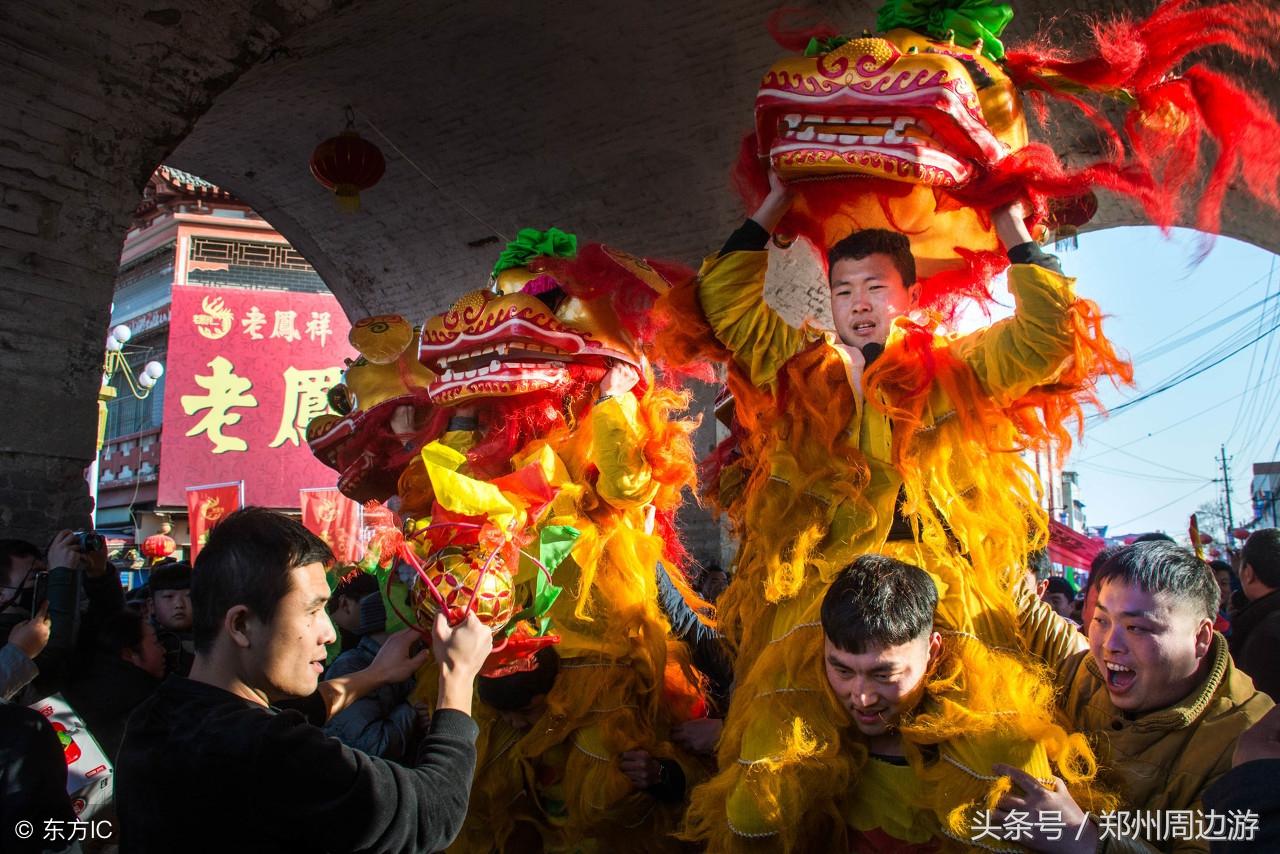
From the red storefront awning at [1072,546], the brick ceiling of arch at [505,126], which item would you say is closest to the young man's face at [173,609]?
the brick ceiling of arch at [505,126]

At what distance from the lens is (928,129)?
2.18m

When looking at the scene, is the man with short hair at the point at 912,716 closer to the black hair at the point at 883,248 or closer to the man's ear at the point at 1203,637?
the man's ear at the point at 1203,637

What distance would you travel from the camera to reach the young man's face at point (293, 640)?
5.05 ft

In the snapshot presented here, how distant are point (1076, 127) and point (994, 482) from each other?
4954 mm

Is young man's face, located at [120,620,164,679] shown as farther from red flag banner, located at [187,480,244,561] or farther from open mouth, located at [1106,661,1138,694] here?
red flag banner, located at [187,480,244,561]

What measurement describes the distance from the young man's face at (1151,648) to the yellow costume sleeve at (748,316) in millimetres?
900

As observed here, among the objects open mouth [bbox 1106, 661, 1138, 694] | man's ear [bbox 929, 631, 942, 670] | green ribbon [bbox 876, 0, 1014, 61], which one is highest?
green ribbon [bbox 876, 0, 1014, 61]

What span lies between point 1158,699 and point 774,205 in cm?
134

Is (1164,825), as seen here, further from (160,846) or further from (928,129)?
(160,846)

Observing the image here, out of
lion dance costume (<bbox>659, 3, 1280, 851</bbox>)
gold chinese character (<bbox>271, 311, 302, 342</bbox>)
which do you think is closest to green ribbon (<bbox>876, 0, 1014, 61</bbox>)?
lion dance costume (<bbox>659, 3, 1280, 851</bbox>)

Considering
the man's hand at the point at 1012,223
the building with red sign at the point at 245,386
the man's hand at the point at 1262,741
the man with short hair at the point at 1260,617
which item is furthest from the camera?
the building with red sign at the point at 245,386

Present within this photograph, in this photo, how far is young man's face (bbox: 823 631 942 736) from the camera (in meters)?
1.85

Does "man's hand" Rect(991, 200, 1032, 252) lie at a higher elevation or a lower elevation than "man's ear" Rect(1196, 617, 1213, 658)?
higher

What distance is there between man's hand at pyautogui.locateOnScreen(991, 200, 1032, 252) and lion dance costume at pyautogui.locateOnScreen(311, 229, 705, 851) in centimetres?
112
